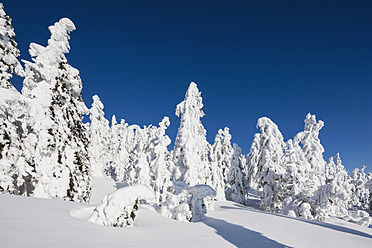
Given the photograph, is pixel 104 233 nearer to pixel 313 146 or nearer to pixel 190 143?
pixel 190 143

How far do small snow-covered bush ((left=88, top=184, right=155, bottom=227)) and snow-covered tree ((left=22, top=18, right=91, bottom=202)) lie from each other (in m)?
5.42

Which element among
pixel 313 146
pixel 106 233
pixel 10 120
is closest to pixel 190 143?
pixel 10 120

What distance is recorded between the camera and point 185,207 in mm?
14836

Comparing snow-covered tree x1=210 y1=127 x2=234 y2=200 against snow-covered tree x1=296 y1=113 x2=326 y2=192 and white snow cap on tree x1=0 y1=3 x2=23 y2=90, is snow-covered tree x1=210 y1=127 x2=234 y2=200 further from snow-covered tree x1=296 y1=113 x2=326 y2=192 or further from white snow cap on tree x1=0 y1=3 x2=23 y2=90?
white snow cap on tree x1=0 y1=3 x2=23 y2=90

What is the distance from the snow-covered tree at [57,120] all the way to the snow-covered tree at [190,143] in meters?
9.99

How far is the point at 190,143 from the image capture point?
71.5 ft

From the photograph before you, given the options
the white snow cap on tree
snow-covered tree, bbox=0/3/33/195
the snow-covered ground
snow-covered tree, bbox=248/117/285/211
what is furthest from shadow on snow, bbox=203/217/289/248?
snow-covered tree, bbox=248/117/285/211

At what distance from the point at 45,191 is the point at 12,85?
658 cm

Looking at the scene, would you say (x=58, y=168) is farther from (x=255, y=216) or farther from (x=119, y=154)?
(x=119, y=154)

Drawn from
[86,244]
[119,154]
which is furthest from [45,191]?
[119,154]

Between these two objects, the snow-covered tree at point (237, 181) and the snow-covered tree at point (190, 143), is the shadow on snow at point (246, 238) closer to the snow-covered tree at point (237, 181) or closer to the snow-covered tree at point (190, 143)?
the snow-covered tree at point (190, 143)

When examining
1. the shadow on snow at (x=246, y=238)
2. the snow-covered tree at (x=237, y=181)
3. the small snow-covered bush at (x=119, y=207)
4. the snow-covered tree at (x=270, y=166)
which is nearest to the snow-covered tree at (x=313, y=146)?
the snow-covered tree at (x=270, y=166)

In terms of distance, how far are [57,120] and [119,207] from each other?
298 inches

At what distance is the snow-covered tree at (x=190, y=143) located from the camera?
2150 centimetres
